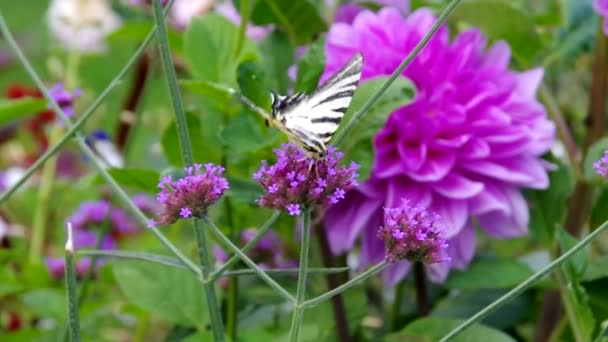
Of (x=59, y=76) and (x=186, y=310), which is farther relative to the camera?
(x=59, y=76)

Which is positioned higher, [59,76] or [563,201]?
[59,76]

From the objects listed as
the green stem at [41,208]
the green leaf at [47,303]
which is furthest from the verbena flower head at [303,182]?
the green stem at [41,208]

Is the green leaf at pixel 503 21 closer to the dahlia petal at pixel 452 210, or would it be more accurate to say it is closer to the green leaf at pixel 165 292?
the dahlia petal at pixel 452 210

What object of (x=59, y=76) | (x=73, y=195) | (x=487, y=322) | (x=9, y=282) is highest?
(x=59, y=76)

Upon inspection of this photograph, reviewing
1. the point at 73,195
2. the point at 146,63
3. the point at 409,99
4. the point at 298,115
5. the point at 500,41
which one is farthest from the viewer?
the point at 146,63

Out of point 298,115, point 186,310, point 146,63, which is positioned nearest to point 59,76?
point 146,63

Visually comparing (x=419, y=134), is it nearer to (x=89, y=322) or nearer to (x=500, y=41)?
(x=500, y=41)

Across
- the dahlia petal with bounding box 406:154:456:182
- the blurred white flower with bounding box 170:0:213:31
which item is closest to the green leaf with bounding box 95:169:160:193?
the dahlia petal with bounding box 406:154:456:182

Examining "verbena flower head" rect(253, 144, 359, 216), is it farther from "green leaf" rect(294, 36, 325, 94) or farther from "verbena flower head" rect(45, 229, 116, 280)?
"verbena flower head" rect(45, 229, 116, 280)
